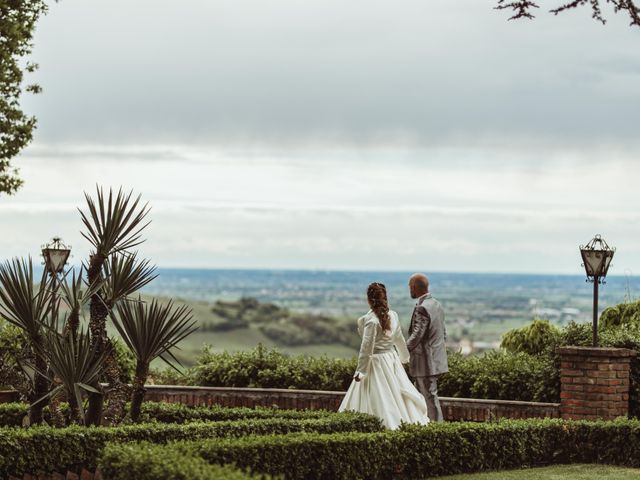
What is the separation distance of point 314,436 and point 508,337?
29.8 ft

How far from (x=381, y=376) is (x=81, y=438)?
3745mm

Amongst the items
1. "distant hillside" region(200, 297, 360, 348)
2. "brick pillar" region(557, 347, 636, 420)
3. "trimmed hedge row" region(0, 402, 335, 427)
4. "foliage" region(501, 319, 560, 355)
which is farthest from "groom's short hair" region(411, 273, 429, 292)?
"distant hillside" region(200, 297, 360, 348)

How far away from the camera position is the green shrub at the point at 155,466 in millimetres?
7188

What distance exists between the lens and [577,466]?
11.2 metres

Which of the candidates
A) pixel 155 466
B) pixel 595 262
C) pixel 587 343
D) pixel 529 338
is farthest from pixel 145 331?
pixel 529 338

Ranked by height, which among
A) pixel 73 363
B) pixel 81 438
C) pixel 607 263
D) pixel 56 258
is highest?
pixel 607 263

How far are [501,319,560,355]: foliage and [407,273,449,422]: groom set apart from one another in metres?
4.85

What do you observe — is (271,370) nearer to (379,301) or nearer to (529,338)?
(529,338)

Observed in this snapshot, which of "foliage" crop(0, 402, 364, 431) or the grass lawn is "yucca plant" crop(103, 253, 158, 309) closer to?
"foliage" crop(0, 402, 364, 431)

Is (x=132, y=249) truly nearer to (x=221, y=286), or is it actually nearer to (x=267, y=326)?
(x=267, y=326)

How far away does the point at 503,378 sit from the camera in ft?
48.1

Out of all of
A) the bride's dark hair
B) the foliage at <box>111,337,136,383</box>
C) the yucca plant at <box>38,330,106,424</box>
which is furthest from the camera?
the foliage at <box>111,337,136,383</box>

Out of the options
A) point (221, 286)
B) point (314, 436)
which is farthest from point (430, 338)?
point (221, 286)

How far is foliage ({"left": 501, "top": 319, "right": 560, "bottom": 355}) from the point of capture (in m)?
17.7
